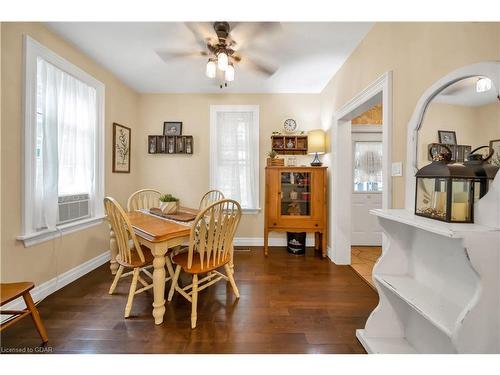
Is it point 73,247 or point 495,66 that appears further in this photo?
point 73,247

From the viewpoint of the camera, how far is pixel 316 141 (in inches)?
128

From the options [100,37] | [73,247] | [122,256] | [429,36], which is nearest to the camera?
[429,36]

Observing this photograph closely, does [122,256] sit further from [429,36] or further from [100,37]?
[429,36]

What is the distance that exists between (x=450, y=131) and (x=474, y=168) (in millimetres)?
316

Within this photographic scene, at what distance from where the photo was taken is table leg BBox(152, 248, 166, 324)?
161cm

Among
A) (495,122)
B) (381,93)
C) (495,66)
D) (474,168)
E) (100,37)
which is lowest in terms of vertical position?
(474,168)

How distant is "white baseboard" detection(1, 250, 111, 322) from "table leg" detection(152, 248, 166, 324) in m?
1.16

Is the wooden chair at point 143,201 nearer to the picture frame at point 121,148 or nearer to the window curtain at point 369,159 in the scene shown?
the picture frame at point 121,148

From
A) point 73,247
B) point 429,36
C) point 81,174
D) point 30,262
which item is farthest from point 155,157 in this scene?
point 429,36

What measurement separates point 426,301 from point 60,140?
3.24 m

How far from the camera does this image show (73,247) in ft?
7.74

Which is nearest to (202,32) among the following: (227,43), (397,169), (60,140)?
(227,43)

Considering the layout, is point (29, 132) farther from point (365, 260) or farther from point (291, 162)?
point (365, 260)

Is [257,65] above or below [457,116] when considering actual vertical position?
above
